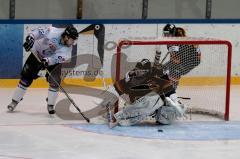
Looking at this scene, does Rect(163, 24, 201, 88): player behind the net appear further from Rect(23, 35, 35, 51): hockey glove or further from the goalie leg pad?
Rect(23, 35, 35, 51): hockey glove

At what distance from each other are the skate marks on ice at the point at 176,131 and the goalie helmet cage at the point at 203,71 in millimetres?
422

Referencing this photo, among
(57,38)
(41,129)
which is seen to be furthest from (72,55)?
(41,129)

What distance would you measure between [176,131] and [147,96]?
419 millimetres

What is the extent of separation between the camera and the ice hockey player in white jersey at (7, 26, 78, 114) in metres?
6.81

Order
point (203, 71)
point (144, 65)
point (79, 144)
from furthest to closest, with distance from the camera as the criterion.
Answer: point (203, 71)
point (144, 65)
point (79, 144)

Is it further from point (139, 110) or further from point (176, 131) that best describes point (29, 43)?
point (176, 131)

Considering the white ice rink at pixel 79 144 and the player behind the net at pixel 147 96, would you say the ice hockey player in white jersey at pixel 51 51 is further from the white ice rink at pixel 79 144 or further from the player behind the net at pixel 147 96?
the player behind the net at pixel 147 96

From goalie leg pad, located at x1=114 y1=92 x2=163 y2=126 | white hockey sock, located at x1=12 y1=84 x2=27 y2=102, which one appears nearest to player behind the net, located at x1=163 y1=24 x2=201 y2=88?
goalie leg pad, located at x1=114 y1=92 x2=163 y2=126

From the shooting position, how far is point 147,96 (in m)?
6.63

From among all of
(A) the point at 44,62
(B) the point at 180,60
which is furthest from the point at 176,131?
(A) the point at 44,62

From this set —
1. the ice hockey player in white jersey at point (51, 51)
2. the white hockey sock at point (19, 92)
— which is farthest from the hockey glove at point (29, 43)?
the white hockey sock at point (19, 92)

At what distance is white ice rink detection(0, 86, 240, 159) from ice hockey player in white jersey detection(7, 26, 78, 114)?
0.33m

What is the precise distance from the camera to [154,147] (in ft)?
19.6

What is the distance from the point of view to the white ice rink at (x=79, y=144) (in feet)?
18.5
